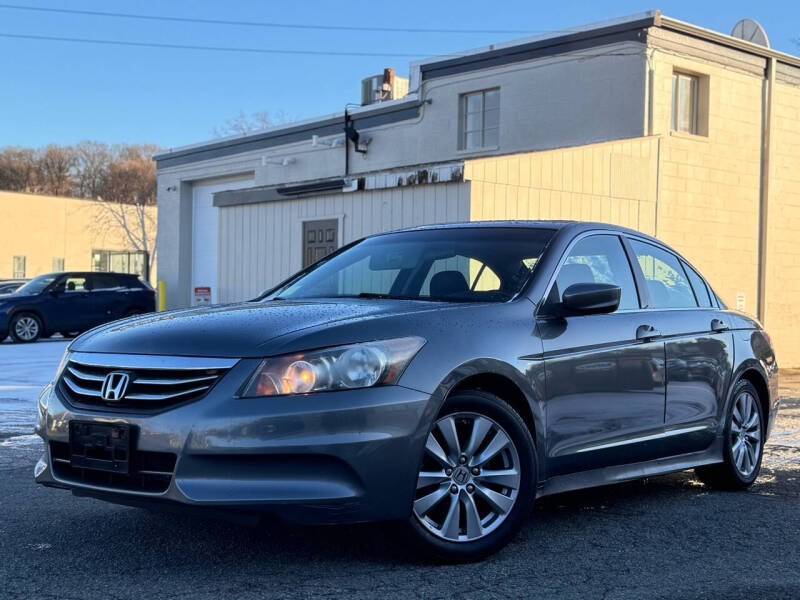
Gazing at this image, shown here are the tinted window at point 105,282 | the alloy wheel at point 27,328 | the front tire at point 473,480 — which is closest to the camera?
the front tire at point 473,480

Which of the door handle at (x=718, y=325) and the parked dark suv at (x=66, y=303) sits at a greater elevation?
the door handle at (x=718, y=325)

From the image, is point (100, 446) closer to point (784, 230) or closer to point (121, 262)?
point (784, 230)

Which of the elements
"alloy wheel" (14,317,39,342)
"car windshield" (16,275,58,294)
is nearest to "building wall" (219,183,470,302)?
"alloy wheel" (14,317,39,342)

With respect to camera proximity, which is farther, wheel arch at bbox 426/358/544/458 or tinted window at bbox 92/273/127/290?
tinted window at bbox 92/273/127/290

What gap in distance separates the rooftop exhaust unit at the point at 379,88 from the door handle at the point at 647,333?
21.8 m

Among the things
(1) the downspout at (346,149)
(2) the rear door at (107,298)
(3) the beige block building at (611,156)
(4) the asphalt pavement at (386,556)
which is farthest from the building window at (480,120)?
(4) the asphalt pavement at (386,556)

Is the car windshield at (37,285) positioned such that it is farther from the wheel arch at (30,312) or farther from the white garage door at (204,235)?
the white garage door at (204,235)

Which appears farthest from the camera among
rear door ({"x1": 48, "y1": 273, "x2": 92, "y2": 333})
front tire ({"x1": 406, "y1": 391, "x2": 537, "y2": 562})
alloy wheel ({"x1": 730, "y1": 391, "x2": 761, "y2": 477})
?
rear door ({"x1": 48, "y1": 273, "x2": 92, "y2": 333})

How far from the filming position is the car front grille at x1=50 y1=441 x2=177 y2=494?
405cm

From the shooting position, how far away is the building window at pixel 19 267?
52.6 meters

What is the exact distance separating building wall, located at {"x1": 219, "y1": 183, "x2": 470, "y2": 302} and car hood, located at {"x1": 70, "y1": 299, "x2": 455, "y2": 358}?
9190 mm

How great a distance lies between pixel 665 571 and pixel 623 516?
119 cm

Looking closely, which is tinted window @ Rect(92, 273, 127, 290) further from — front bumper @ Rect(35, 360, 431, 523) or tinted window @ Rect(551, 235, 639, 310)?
front bumper @ Rect(35, 360, 431, 523)

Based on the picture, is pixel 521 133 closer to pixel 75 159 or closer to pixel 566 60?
pixel 566 60
